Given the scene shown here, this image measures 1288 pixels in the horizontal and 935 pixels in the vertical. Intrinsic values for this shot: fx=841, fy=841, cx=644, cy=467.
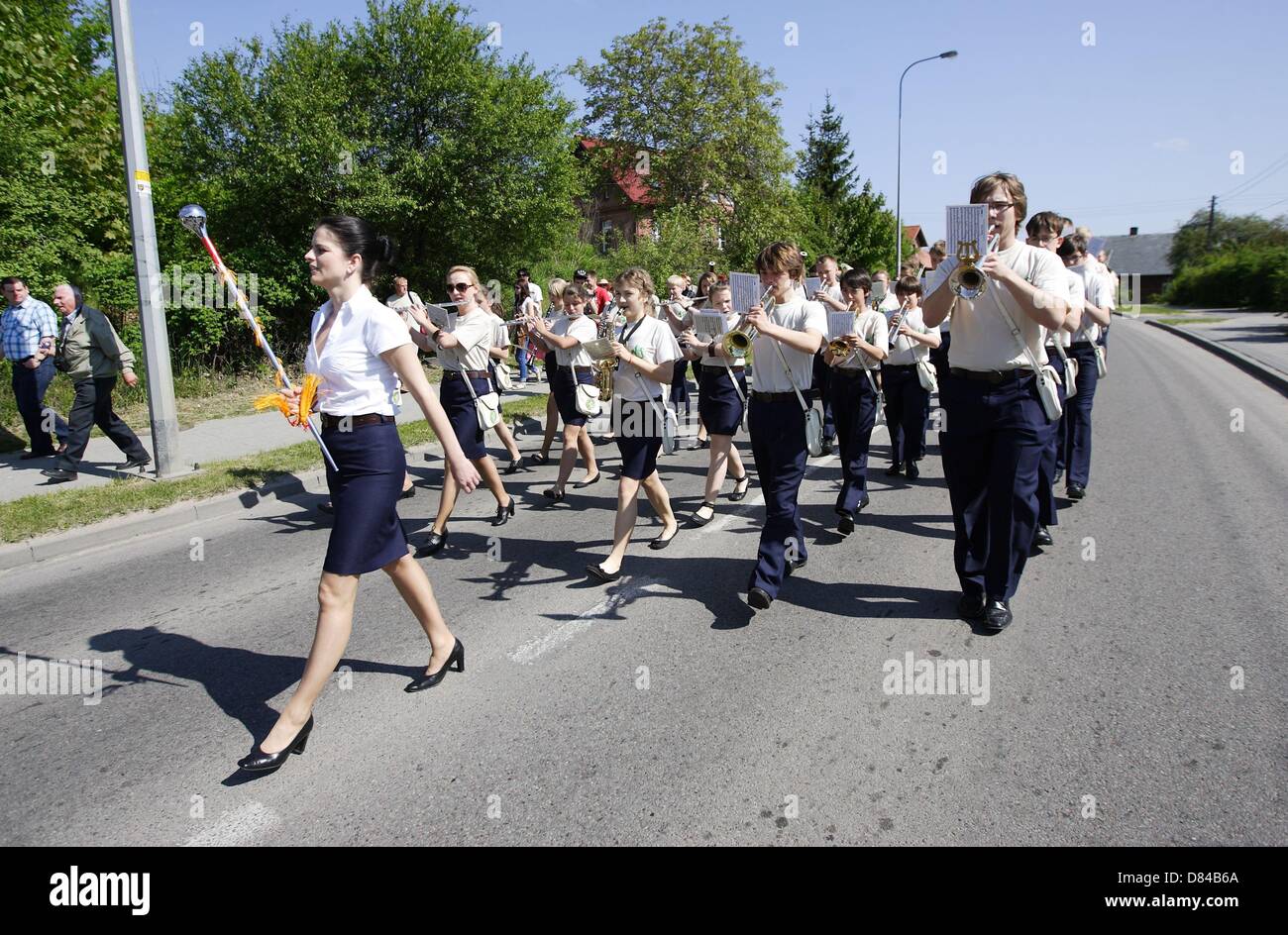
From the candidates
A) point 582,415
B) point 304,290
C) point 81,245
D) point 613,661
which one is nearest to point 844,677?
point 613,661

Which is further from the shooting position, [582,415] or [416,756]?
[582,415]

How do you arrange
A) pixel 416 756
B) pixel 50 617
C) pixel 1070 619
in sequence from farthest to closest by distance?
pixel 50 617
pixel 1070 619
pixel 416 756

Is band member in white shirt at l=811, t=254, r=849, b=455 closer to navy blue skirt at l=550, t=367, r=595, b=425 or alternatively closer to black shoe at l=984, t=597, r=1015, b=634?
navy blue skirt at l=550, t=367, r=595, b=425

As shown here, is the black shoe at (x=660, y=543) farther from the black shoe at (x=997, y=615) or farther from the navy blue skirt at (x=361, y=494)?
the navy blue skirt at (x=361, y=494)

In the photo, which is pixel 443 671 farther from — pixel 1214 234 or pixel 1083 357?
pixel 1214 234

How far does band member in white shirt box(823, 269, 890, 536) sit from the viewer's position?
647 centimetres

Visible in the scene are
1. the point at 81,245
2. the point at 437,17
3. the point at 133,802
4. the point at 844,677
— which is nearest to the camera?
the point at 133,802

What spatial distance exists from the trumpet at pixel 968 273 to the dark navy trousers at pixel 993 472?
1.94ft

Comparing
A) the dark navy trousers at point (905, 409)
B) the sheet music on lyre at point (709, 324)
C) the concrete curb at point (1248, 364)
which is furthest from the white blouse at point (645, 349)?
the concrete curb at point (1248, 364)

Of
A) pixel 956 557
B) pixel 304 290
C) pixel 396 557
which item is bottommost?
pixel 956 557

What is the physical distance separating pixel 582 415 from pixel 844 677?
4326 mm

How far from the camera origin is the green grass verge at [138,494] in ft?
21.5

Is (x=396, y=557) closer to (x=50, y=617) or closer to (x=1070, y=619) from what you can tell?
(x=50, y=617)
